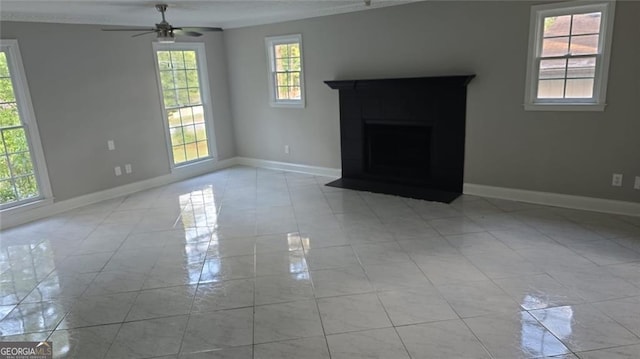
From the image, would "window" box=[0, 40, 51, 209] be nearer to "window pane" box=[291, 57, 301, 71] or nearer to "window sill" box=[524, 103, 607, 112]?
"window pane" box=[291, 57, 301, 71]

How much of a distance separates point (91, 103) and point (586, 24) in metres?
5.91

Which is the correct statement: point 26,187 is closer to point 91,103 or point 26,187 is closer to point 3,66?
point 91,103

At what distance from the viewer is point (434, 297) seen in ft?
9.46

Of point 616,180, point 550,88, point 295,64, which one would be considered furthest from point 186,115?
point 616,180

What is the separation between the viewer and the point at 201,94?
682 centimetres

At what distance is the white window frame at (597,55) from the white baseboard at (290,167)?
2831 millimetres

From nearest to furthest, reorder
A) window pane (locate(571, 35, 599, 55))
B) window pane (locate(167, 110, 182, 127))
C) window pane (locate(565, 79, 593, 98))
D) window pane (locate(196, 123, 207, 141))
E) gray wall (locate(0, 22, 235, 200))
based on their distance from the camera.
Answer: window pane (locate(571, 35, 599, 55)), window pane (locate(565, 79, 593, 98)), gray wall (locate(0, 22, 235, 200)), window pane (locate(167, 110, 182, 127)), window pane (locate(196, 123, 207, 141))

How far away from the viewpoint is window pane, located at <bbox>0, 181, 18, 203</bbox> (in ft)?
15.8

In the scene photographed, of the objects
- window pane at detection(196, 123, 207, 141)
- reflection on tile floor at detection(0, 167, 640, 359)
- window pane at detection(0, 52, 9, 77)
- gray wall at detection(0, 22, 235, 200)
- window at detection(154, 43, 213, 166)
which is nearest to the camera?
reflection on tile floor at detection(0, 167, 640, 359)

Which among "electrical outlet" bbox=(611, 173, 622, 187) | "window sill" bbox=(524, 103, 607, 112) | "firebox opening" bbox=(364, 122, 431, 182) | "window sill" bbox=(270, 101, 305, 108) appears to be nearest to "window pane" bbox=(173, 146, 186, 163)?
"window sill" bbox=(270, 101, 305, 108)

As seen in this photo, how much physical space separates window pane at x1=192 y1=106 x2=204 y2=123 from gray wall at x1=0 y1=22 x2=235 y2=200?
2.21ft

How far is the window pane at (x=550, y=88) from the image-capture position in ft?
14.2

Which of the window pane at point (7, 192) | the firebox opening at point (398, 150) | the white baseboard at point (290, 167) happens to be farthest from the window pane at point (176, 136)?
the firebox opening at point (398, 150)

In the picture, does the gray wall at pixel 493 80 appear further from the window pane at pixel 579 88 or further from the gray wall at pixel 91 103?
the gray wall at pixel 91 103
